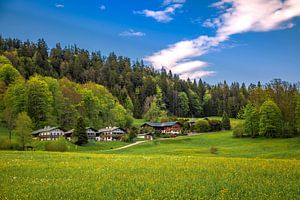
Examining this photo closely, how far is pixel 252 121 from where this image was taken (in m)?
95.2

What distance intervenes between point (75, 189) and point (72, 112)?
10843 centimetres

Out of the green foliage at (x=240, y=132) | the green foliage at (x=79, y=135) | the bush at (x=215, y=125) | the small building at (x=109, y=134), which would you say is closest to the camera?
the green foliage at (x=79, y=135)

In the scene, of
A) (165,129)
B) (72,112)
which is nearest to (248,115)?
(165,129)

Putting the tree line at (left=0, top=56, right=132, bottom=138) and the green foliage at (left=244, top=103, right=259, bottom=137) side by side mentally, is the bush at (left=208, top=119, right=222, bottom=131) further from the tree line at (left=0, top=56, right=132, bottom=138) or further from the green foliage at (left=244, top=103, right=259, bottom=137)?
the tree line at (left=0, top=56, right=132, bottom=138)

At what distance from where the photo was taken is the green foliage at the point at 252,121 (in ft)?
310

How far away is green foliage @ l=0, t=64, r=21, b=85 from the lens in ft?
407

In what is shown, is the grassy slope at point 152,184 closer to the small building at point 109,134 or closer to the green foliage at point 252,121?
the green foliage at point 252,121

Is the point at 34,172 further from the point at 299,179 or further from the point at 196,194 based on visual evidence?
the point at 299,179

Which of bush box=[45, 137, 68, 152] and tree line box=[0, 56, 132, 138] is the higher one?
tree line box=[0, 56, 132, 138]

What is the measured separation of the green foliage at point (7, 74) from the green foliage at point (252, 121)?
95.5 metres

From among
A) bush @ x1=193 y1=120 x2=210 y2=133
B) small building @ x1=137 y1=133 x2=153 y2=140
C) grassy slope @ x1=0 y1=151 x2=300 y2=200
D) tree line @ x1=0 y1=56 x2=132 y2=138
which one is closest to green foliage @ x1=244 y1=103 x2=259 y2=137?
bush @ x1=193 y1=120 x2=210 y2=133

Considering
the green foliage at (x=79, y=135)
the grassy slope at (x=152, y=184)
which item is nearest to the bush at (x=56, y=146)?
the green foliage at (x=79, y=135)

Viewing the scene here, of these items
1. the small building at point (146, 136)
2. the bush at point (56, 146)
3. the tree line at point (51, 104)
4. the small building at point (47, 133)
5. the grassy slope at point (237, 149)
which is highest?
the tree line at point (51, 104)

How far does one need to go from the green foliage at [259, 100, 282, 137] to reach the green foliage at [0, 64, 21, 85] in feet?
328
